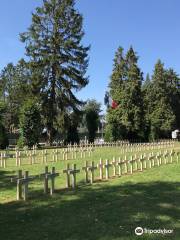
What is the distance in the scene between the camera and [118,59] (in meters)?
63.7

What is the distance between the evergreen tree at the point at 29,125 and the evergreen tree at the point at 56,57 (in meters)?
8.86

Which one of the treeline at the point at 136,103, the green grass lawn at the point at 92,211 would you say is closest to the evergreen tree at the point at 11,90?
the treeline at the point at 136,103

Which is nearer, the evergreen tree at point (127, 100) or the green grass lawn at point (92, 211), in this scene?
the green grass lawn at point (92, 211)

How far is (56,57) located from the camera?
5219 centimetres

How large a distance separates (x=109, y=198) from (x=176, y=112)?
66.9m

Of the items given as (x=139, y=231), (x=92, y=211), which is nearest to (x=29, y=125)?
(x=92, y=211)

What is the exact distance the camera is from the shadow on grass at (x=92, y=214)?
7449mm

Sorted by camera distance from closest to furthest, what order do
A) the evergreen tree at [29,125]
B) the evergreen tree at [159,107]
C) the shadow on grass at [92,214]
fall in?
the shadow on grass at [92,214] < the evergreen tree at [29,125] < the evergreen tree at [159,107]

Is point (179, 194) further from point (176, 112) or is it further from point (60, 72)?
point (176, 112)

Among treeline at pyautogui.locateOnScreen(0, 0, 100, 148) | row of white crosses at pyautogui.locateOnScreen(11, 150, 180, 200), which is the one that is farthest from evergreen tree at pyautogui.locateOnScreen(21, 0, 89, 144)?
row of white crosses at pyautogui.locateOnScreen(11, 150, 180, 200)

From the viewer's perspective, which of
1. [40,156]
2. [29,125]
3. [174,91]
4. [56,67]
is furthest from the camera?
[174,91]

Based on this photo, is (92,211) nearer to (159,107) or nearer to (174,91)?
(159,107)

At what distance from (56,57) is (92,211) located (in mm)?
44232

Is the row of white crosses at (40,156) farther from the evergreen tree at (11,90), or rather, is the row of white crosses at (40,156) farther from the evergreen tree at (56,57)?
the evergreen tree at (11,90)
